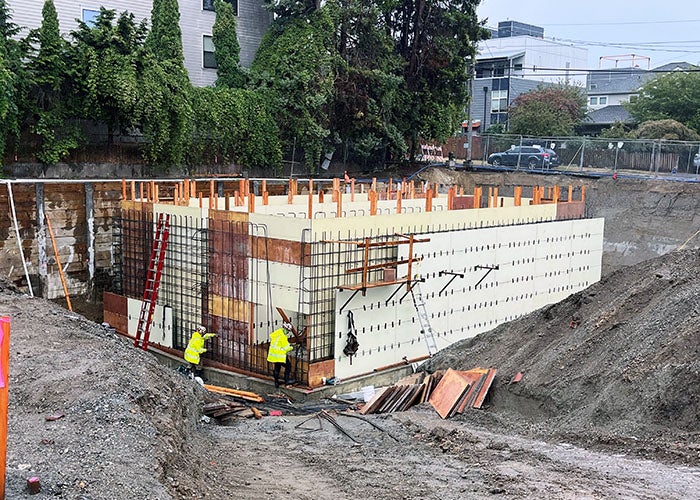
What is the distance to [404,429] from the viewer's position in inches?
359

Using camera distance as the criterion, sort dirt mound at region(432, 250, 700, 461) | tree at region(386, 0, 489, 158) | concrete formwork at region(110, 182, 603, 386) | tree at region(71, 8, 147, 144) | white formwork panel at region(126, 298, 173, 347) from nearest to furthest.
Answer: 1. dirt mound at region(432, 250, 700, 461)
2. concrete formwork at region(110, 182, 603, 386)
3. white formwork panel at region(126, 298, 173, 347)
4. tree at region(71, 8, 147, 144)
5. tree at region(386, 0, 489, 158)

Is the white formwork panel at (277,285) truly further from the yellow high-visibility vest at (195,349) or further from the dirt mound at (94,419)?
the dirt mound at (94,419)

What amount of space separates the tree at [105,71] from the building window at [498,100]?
39.1 m

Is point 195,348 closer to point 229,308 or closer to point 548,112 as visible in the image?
point 229,308

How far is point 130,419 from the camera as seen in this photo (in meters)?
6.08

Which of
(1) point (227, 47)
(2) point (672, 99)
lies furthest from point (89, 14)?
(2) point (672, 99)

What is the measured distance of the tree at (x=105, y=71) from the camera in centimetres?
2191

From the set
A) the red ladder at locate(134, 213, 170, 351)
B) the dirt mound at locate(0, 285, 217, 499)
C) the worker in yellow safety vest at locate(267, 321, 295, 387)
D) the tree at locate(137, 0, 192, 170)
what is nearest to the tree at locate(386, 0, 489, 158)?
the tree at locate(137, 0, 192, 170)

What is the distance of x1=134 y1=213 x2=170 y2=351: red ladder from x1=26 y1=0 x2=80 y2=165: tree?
7.78 m

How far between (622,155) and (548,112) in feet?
51.9

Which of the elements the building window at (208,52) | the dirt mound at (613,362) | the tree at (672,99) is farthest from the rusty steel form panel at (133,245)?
the tree at (672,99)

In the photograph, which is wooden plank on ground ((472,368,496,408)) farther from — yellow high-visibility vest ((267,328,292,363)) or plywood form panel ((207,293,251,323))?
plywood form panel ((207,293,251,323))

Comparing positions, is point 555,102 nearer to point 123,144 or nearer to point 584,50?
point 584,50

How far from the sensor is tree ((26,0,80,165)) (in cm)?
2152
